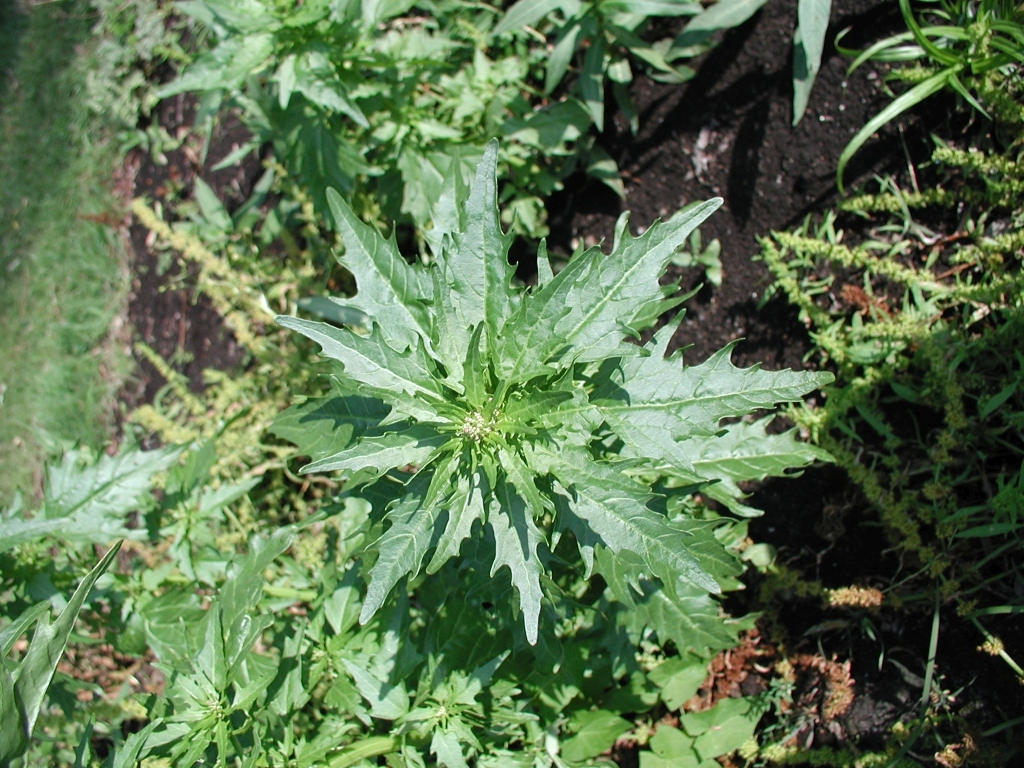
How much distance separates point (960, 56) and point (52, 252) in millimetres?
5412

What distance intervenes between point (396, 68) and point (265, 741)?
251 centimetres

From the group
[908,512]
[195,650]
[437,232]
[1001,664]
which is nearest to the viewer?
[437,232]

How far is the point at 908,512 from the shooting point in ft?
9.34

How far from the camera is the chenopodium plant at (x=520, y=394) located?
1841 mm

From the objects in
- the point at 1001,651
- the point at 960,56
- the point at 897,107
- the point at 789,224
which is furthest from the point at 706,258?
the point at 1001,651

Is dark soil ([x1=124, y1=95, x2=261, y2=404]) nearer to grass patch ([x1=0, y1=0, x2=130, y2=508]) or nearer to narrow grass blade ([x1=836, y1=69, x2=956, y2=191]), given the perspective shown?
grass patch ([x1=0, y1=0, x2=130, y2=508])

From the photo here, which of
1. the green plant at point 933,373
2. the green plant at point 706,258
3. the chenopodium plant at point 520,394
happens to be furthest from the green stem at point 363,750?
the green plant at point 706,258

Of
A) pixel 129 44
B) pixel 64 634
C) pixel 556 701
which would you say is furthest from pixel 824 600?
pixel 129 44

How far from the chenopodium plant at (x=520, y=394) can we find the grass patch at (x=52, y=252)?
11.8ft

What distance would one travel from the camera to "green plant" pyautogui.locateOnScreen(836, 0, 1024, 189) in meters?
2.65

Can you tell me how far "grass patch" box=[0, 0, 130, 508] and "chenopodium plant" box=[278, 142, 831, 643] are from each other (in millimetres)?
3595

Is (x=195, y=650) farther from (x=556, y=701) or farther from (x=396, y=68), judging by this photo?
(x=396, y=68)

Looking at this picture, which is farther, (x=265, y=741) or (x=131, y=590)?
(x=131, y=590)

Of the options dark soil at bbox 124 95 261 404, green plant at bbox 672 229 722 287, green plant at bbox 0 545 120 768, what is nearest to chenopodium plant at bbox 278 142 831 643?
green plant at bbox 0 545 120 768
